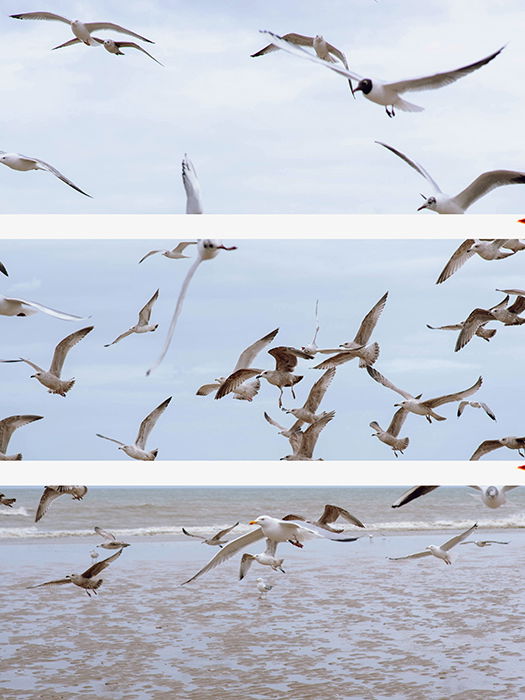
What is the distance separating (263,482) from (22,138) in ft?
43.7

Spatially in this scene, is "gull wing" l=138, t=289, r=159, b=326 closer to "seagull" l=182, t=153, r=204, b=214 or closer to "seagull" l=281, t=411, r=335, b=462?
"seagull" l=281, t=411, r=335, b=462

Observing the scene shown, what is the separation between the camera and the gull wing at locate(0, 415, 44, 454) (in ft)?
12.0

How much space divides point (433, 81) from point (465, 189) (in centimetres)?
34

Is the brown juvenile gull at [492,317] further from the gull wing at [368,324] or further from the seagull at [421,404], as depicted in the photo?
the gull wing at [368,324]

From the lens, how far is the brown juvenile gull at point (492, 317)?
4.00 m

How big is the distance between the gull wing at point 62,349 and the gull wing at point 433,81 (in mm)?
1318

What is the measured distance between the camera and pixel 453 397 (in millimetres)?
3906

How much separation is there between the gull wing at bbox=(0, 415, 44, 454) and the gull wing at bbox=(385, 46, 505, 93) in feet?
5.22

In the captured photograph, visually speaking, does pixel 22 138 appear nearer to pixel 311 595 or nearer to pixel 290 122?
pixel 290 122

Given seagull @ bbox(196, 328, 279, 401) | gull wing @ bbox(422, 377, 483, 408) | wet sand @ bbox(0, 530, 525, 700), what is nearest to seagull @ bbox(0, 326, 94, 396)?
seagull @ bbox(196, 328, 279, 401)

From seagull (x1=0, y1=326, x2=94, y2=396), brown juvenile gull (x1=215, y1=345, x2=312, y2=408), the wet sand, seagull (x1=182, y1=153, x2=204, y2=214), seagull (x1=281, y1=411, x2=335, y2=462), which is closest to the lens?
seagull (x1=182, y1=153, x2=204, y2=214)

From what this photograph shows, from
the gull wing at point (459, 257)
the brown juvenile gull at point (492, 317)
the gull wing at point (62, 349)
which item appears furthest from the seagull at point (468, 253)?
the gull wing at point (62, 349)

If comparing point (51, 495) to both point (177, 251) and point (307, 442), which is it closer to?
point (307, 442)

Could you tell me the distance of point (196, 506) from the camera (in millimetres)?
12969
